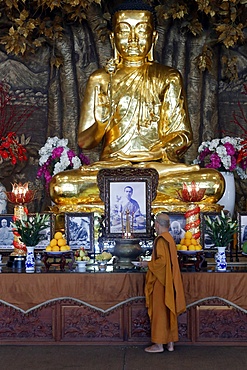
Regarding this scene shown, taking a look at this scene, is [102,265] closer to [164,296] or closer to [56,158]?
[164,296]

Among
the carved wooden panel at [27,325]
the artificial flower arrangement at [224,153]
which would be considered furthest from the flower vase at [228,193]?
the carved wooden panel at [27,325]

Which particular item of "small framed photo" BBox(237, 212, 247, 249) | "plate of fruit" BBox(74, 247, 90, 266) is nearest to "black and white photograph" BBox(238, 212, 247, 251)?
"small framed photo" BBox(237, 212, 247, 249)

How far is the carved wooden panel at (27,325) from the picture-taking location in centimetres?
512

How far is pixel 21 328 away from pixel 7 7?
3996 mm

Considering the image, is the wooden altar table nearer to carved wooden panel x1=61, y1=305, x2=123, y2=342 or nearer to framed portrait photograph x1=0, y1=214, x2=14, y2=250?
carved wooden panel x1=61, y1=305, x2=123, y2=342

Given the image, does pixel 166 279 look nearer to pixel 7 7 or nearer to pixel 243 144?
pixel 243 144

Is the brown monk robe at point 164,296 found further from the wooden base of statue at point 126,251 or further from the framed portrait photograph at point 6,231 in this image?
the framed portrait photograph at point 6,231

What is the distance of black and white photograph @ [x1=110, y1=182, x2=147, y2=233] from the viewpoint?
622 centimetres

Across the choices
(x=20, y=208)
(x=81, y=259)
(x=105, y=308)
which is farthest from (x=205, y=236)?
(x=20, y=208)

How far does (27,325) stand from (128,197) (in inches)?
61.6

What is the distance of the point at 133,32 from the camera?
743cm

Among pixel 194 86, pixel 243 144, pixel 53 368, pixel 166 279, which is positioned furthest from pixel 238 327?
pixel 194 86

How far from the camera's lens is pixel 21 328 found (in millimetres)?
5137

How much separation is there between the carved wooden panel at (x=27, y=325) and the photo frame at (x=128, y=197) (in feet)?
4.08
